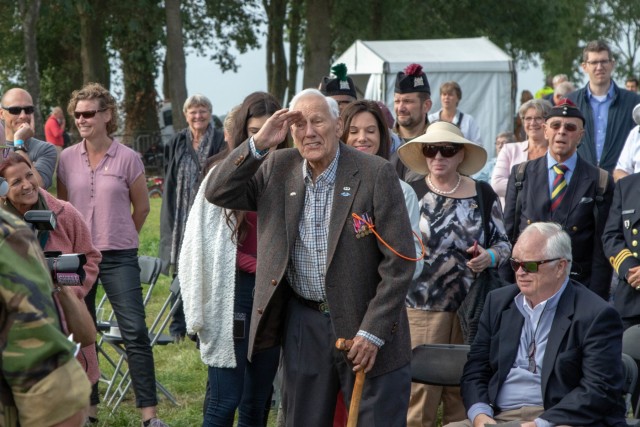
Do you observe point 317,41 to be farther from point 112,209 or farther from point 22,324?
point 22,324

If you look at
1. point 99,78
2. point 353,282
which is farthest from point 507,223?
point 99,78

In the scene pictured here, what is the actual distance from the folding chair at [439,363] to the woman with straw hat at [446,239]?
68 centimetres

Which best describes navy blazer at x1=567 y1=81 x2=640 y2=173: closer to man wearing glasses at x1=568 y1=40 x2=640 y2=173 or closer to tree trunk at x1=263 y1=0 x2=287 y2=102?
man wearing glasses at x1=568 y1=40 x2=640 y2=173

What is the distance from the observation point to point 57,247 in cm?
577

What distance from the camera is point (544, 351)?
5.23 metres

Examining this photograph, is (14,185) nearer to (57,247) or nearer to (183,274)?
(57,247)

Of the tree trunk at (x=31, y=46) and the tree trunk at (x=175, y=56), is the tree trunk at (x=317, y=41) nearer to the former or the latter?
the tree trunk at (x=175, y=56)

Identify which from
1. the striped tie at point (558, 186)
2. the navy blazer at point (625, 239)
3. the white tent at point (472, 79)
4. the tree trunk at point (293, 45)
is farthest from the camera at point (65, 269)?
the tree trunk at point (293, 45)

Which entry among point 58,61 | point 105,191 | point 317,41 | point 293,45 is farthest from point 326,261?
point 58,61

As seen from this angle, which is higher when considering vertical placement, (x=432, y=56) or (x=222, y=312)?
(x=432, y=56)

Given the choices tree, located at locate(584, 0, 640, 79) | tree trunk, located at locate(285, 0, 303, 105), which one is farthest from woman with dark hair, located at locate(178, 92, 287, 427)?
tree, located at locate(584, 0, 640, 79)

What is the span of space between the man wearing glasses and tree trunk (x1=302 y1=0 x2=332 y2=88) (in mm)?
19110

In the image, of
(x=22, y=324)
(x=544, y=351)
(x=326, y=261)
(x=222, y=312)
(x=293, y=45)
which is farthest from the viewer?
(x=293, y=45)

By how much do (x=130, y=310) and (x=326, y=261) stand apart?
2549mm
